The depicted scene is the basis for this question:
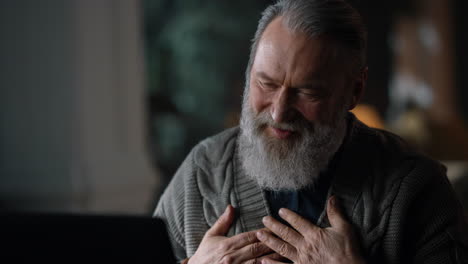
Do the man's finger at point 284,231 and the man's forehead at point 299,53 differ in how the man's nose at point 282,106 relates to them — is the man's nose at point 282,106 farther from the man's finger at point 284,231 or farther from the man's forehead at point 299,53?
the man's finger at point 284,231

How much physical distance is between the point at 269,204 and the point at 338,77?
1.32 feet

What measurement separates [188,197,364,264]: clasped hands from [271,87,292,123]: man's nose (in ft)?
0.82

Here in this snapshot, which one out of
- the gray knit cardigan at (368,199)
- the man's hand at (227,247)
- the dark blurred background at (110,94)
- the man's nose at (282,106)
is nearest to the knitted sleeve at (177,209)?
the gray knit cardigan at (368,199)

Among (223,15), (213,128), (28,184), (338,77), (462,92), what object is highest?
(338,77)

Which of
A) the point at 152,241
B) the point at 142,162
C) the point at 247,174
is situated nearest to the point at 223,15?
the point at 142,162

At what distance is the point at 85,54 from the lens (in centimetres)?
331

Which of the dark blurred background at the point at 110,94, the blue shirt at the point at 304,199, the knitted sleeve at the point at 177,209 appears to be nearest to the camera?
the blue shirt at the point at 304,199

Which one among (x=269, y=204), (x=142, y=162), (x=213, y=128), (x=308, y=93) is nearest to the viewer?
(x=308, y=93)

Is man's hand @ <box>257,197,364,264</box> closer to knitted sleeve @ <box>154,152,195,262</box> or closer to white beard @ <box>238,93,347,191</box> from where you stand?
white beard @ <box>238,93,347,191</box>

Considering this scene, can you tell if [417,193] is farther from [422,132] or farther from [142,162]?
[422,132]

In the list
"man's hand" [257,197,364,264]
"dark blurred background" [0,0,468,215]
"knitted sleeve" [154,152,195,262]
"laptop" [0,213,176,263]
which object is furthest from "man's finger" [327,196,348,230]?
"dark blurred background" [0,0,468,215]

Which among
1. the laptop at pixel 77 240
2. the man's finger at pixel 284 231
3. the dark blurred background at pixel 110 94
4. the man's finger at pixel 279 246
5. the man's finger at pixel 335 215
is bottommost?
the dark blurred background at pixel 110 94

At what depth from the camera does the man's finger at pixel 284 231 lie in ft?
4.75

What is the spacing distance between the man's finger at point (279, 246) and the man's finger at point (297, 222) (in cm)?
5
